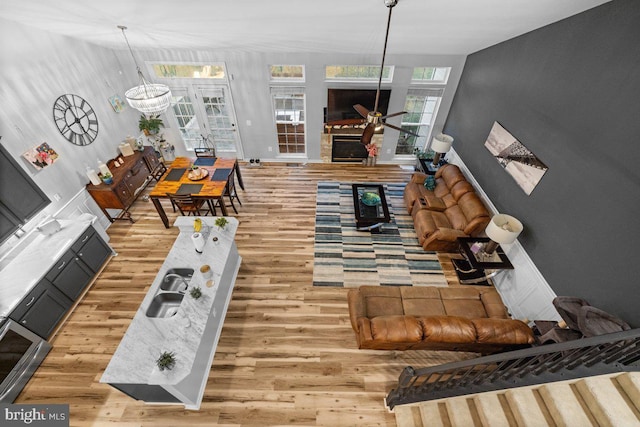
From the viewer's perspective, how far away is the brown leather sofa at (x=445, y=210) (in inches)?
186

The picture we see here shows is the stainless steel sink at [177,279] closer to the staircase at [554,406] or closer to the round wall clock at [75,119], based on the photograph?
the staircase at [554,406]

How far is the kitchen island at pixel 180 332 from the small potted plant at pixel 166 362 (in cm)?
4

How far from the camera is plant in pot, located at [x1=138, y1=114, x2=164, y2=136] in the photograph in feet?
20.9

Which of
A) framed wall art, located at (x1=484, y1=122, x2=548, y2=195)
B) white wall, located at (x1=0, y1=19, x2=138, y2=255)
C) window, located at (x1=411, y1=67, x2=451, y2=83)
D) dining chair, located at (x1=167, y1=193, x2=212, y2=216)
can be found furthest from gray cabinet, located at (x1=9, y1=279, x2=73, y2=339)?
window, located at (x1=411, y1=67, x2=451, y2=83)

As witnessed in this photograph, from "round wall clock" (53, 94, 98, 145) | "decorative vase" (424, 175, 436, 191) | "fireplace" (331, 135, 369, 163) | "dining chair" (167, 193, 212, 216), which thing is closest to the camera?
Result: "round wall clock" (53, 94, 98, 145)

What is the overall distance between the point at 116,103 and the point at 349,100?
5383 mm

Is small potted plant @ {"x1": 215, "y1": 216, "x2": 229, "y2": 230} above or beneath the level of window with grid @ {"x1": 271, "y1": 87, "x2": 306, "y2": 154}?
beneath

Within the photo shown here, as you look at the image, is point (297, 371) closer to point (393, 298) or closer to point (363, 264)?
point (393, 298)

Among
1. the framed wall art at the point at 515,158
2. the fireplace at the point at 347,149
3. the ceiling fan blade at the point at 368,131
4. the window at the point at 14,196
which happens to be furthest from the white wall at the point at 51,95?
Result: the framed wall art at the point at 515,158

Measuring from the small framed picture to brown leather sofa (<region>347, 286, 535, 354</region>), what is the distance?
6547 mm

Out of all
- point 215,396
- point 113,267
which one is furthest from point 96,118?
point 215,396

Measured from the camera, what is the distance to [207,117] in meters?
7.02

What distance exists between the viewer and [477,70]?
5516 mm

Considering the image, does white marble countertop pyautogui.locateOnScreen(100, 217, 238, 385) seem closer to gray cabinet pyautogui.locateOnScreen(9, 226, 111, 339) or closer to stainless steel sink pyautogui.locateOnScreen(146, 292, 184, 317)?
stainless steel sink pyautogui.locateOnScreen(146, 292, 184, 317)
